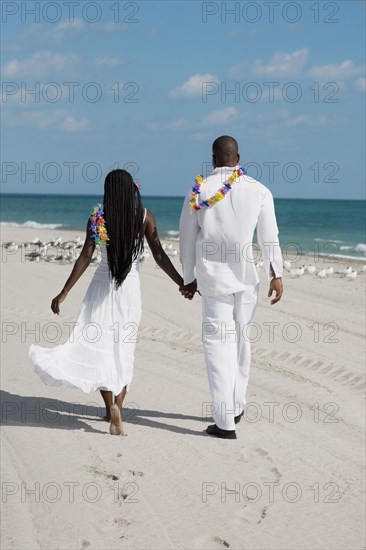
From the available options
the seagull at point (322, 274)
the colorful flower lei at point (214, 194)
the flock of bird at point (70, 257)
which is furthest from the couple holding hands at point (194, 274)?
the seagull at point (322, 274)

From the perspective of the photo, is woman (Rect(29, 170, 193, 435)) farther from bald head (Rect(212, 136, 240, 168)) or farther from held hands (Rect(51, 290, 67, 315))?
bald head (Rect(212, 136, 240, 168))

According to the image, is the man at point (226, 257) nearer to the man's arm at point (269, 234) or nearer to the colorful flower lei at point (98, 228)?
the man's arm at point (269, 234)

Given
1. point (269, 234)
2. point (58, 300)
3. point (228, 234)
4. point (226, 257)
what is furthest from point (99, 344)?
point (269, 234)

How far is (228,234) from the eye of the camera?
17.6 feet

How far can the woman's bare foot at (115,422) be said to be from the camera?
18.3 feet

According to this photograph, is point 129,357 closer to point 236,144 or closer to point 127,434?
point 127,434

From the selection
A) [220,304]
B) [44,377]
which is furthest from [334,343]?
[44,377]

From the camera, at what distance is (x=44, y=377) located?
5.52 metres

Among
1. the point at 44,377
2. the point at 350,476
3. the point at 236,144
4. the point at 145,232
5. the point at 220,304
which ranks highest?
the point at 236,144

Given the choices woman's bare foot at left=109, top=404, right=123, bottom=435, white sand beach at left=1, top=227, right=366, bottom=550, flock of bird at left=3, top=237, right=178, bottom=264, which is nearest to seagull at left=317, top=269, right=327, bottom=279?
flock of bird at left=3, top=237, right=178, bottom=264

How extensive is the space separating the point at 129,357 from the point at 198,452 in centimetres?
88

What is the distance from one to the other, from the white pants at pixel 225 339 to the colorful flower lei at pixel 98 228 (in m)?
0.89

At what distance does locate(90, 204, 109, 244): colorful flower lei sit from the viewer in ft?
17.6

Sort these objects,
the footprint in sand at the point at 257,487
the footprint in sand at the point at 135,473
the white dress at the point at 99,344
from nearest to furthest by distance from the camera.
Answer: the footprint in sand at the point at 257,487 → the footprint in sand at the point at 135,473 → the white dress at the point at 99,344
